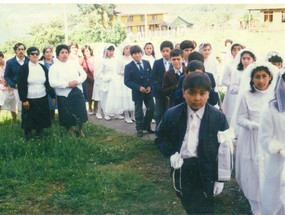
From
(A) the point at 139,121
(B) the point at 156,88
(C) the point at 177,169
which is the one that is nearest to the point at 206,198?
(C) the point at 177,169

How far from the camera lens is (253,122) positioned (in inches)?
154

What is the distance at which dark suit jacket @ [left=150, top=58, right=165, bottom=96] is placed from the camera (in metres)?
6.38

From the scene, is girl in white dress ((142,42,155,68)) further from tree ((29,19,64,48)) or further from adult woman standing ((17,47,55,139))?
tree ((29,19,64,48))

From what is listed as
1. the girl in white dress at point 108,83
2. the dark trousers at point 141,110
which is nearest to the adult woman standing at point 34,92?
the dark trousers at point 141,110

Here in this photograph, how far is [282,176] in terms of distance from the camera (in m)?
3.28

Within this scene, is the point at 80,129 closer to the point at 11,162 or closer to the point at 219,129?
the point at 11,162

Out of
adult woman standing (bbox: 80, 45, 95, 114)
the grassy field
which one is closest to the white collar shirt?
the grassy field

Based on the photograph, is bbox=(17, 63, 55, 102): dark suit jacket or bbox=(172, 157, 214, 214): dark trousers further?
bbox=(17, 63, 55, 102): dark suit jacket

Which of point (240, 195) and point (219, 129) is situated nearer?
point (219, 129)

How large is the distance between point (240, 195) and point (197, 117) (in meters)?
1.98

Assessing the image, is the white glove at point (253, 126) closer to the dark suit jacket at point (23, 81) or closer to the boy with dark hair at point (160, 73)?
the boy with dark hair at point (160, 73)

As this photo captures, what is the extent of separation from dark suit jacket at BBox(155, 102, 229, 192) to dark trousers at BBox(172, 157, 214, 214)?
2.0 inches

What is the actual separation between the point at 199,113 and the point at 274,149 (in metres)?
0.74

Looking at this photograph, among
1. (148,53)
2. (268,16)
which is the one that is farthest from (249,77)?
(268,16)
